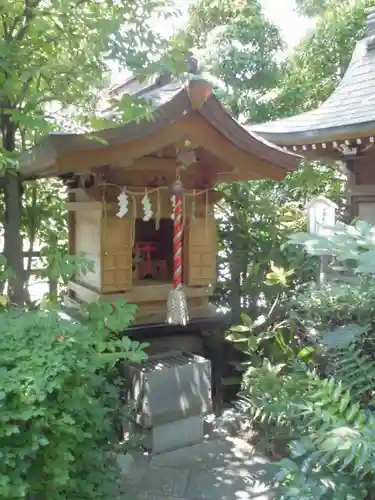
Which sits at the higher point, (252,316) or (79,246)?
(79,246)

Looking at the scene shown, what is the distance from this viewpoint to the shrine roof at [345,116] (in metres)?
5.51

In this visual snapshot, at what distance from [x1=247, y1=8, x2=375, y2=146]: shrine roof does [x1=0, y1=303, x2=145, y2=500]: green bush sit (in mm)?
3890

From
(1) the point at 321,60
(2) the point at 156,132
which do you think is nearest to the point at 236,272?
(2) the point at 156,132

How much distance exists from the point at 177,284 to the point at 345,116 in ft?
10.0

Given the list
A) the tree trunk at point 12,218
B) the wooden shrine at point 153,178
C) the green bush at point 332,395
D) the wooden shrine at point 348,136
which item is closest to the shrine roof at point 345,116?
the wooden shrine at point 348,136

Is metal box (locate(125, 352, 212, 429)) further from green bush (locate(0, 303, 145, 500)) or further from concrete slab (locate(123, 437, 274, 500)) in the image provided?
green bush (locate(0, 303, 145, 500))

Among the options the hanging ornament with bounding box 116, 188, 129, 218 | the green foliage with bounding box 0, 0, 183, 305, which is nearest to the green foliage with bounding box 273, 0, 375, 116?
the hanging ornament with bounding box 116, 188, 129, 218

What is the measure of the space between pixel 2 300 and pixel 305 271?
3366 millimetres

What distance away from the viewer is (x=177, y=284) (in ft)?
14.8

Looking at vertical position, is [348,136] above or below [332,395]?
above

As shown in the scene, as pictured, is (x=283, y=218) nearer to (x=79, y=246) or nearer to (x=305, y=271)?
(x=305, y=271)

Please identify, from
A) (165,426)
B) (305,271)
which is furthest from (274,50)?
(165,426)

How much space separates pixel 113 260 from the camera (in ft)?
14.8

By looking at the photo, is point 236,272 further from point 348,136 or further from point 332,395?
point 332,395
